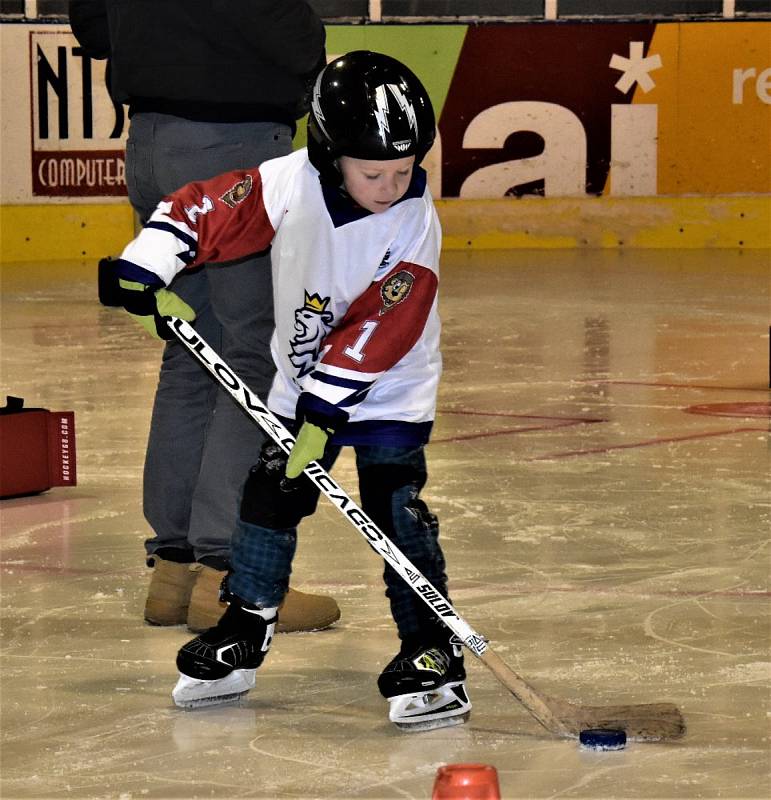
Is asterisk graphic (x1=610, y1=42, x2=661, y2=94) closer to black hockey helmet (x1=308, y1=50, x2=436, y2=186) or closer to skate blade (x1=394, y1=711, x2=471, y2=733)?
black hockey helmet (x1=308, y1=50, x2=436, y2=186)

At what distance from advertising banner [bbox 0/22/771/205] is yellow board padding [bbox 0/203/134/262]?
186cm

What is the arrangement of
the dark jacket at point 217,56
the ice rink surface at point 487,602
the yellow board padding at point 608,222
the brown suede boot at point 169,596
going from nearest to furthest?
the ice rink surface at point 487,602 → the dark jacket at point 217,56 → the brown suede boot at point 169,596 → the yellow board padding at point 608,222

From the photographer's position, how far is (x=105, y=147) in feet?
38.8

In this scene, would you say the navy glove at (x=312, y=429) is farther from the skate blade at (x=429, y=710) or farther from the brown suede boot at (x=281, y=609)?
the brown suede boot at (x=281, y=609)

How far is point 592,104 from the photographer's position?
1245cm

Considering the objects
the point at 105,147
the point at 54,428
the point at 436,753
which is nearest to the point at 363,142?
the point at 436,753

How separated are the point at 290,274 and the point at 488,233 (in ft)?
31.7

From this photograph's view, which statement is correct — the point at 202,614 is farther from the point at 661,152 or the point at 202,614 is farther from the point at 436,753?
the point at 661,152

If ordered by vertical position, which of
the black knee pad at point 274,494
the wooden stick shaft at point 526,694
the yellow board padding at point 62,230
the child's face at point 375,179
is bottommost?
the yellow board padding at point 62,230

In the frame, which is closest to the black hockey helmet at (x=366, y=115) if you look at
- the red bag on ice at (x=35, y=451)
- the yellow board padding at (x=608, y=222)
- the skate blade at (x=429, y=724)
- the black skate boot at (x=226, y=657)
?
the black skate boot at (x=226, y=657)

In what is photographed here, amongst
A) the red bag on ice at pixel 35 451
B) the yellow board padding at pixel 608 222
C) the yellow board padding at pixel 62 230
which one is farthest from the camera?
the yellow board padding at pixel 608 222

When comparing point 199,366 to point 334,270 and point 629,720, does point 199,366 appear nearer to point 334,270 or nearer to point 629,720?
point 334,270

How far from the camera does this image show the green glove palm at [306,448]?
2854 millimetres

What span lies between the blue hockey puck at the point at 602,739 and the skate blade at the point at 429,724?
9.2 inches
